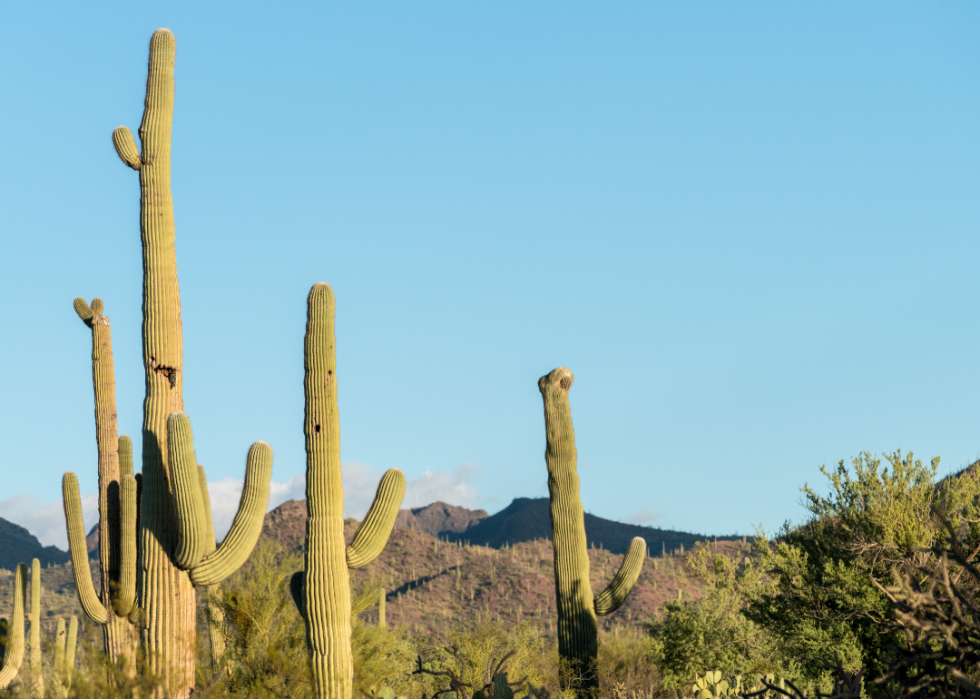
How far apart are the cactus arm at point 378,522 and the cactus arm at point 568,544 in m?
3.62

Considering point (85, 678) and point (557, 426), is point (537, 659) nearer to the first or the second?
point (557, 426)

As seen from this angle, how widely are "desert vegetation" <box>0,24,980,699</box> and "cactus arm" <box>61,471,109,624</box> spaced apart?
4 centimetres

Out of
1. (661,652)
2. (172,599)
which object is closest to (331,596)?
(172,599)

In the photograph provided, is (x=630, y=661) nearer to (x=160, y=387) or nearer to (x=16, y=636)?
(x=16, y=636)

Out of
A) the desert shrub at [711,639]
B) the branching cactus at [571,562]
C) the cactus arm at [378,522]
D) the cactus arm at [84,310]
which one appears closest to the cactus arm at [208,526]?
the cactus arm at [378,522]

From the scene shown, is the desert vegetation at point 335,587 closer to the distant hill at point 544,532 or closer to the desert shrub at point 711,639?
the desert shrub at point 711,639

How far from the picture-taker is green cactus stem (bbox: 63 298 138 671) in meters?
12.3

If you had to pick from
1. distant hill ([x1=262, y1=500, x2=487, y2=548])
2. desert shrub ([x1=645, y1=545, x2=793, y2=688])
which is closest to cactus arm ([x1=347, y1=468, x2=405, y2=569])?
desert shrub ([x1=645, y1=545, x2=793, y2=688])

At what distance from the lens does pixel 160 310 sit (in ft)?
36.7

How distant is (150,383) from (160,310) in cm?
87

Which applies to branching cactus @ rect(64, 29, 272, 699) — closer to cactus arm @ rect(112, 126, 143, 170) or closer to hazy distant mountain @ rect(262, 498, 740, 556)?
cactus arm @ rect(112, 126, 143, 170)

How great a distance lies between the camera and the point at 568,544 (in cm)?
1489

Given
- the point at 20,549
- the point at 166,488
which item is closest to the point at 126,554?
the point at 166,488

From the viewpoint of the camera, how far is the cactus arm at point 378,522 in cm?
1114
